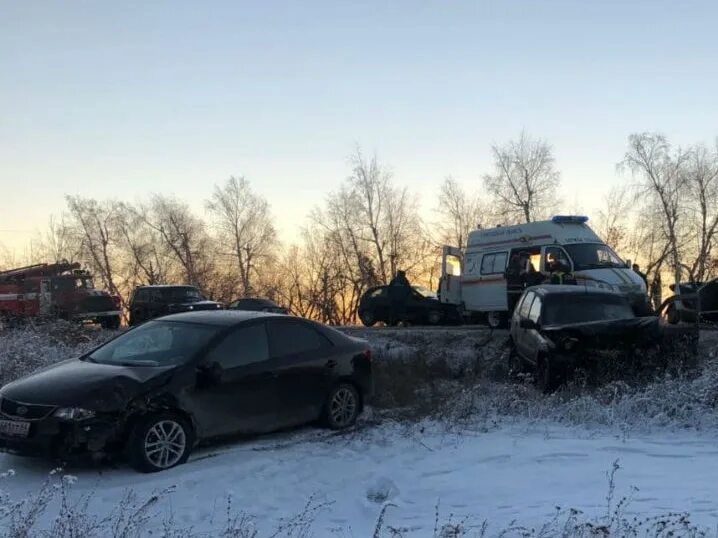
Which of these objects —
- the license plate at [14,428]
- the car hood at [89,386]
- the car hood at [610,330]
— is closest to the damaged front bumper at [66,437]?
the license plate at [14,428]

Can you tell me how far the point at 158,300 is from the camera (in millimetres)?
27391

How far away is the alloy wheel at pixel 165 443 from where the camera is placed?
6539 mm

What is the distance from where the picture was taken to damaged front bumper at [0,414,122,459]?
627cm

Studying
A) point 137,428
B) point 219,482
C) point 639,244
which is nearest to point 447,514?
point 219,482

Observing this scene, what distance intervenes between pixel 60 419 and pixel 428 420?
13.4 ft

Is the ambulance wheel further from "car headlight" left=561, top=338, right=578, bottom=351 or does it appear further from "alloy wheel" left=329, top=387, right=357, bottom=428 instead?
"alloy wheel" left=329, top=387, right=357, bottom=428

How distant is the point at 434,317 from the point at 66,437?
68.1 ft

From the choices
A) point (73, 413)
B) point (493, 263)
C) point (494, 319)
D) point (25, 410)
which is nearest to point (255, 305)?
point (494, 319)

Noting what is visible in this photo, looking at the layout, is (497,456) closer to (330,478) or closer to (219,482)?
(330,478)

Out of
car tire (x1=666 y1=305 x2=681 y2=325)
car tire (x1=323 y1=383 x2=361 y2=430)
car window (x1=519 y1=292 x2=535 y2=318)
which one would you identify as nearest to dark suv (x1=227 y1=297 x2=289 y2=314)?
car tire (x1=666 y1=305 x2=681 y2=325)

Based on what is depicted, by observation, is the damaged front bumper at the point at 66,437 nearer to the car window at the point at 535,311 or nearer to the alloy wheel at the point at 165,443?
the alloy wheel at the point at 165,443

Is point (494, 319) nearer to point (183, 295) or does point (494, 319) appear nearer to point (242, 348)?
point (183, 295)

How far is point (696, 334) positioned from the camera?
12.1 meters

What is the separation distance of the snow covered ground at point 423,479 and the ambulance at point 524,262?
9.49 meters
